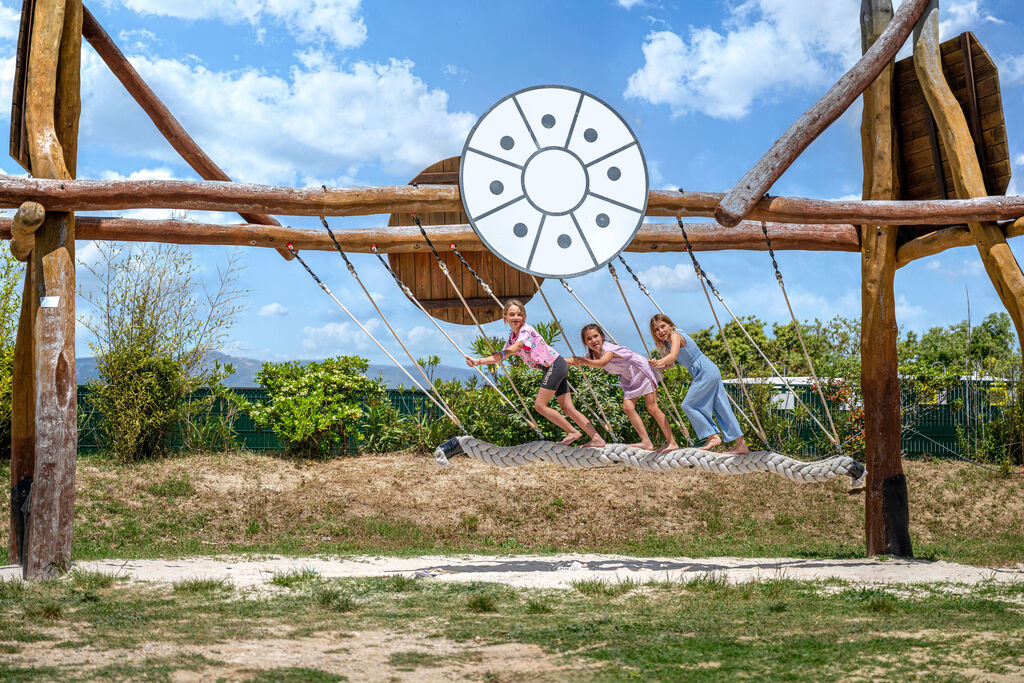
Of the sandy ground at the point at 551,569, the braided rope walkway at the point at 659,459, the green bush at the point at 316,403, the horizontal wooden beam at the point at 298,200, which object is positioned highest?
the horizontal wooden beam at the point at 298,200

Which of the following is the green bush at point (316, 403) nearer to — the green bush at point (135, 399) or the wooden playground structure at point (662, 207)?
the green bush at point (135, 399)

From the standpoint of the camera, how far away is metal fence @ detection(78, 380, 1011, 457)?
15625 mm

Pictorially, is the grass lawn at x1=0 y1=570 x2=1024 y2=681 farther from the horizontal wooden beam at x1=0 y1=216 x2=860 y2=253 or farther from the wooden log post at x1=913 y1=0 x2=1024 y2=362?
the horizontal wooden beam at x1=0 y1=216 x2=860 y2=253

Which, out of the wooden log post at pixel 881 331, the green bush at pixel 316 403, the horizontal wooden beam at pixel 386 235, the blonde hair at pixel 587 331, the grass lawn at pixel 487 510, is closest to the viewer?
the horizontal wooden beam at pixel 386 235

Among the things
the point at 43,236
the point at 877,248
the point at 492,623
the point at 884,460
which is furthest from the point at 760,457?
the point at 43,236

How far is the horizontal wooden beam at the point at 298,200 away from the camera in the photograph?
864 cm

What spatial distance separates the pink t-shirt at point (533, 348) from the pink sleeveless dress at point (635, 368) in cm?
59

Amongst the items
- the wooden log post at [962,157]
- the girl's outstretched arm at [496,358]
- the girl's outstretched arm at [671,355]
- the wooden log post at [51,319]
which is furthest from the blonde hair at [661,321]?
the wooden log post at [51,319]

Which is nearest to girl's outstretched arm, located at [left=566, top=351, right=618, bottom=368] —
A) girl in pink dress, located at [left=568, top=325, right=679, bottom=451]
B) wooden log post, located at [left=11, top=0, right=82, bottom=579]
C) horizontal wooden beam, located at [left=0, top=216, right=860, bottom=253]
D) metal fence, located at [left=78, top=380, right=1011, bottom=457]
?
girl in pink dress, located at [left=568, top=325, right=679, bottom=451]

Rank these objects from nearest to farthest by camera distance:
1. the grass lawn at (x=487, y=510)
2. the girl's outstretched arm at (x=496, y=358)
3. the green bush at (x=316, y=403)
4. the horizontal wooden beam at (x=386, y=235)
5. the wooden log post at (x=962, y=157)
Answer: the wooden log post at (x=962, y=157) < the girl's outstretched arm at (x=496, y=358) < the horizontal wooden beam at (x=386, y=235) < the grass lawn at (x=487, y=510) < the green bush at (x=316, y=403)

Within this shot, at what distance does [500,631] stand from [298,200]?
444 centimetres

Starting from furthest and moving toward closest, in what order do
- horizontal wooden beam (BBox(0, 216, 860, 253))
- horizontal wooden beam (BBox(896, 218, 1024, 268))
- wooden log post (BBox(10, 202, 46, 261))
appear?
horizontal wooden beam (BBox(0, 216, 860, 253))
horizontal wooden beam (BBox(896, 218, 1024, 268))
wooden log post (BBox(10, 202, 46, 261))

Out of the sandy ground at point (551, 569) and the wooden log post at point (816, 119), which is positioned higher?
the wooden log post at point (816, 119)

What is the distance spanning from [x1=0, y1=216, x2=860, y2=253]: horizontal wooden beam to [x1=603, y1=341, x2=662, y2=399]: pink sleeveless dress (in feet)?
3.53
